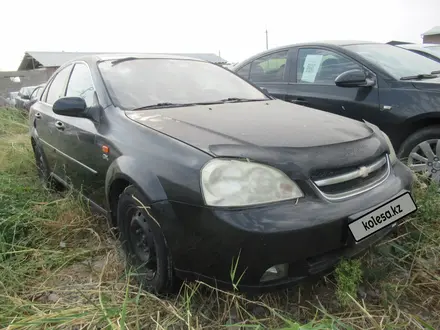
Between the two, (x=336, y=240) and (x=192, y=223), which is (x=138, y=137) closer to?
(x=192, y=223)

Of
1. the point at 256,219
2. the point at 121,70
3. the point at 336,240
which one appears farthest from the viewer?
the point at 121,70

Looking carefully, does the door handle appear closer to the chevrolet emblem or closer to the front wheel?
the chevrolet emblem

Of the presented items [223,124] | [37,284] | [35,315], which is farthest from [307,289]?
[37,284]

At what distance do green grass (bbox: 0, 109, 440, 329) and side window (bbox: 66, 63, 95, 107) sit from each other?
2.61 ft

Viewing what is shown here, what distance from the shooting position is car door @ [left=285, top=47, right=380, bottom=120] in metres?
3.44

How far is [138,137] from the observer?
201 centimetres

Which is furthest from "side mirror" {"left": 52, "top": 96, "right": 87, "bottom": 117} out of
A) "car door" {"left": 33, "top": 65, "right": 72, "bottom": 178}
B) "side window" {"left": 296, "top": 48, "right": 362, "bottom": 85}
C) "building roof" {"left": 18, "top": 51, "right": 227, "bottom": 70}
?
"building roof" {"left": 18, "top": 51, "right": 227, "bottom": 70}

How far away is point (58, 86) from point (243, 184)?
261cm

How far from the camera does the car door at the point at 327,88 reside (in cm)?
344

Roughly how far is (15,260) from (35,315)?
0.77m

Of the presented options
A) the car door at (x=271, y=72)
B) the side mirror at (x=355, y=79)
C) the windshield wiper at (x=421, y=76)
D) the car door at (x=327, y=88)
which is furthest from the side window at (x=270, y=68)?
the windshield wiper at (x=421, y=76)

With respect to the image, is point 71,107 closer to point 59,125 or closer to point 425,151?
point 59,125

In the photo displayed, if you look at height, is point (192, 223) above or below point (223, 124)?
below

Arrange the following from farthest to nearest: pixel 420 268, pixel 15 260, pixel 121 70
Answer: pixel 121 70, pixel 15 260, pixel 420 268
